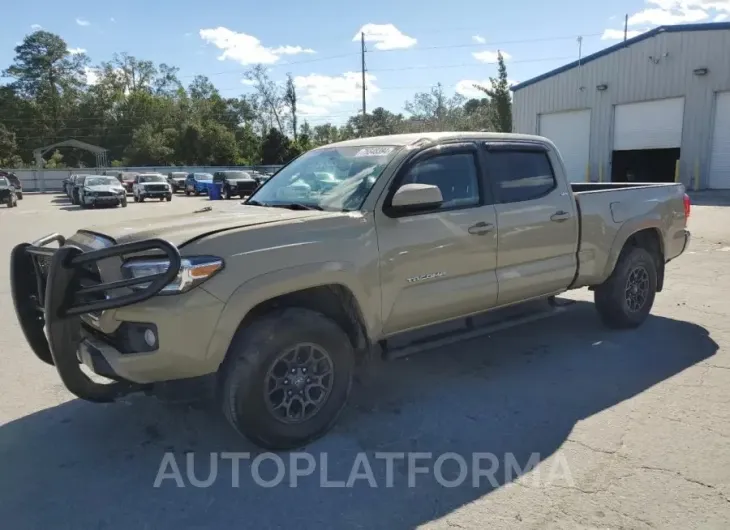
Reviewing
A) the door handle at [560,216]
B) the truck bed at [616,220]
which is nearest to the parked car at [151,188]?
the truck bed at [616,220]

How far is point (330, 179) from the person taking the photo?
172 inches

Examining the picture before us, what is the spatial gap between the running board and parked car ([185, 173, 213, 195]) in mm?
35542

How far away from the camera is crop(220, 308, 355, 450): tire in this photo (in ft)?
10.9

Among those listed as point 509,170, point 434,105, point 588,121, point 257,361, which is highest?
point 434,105

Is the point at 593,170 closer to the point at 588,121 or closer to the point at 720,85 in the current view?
the point at 588,121

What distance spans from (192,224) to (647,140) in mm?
26239

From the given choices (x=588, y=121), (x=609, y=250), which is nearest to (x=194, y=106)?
(x=588, y=121)

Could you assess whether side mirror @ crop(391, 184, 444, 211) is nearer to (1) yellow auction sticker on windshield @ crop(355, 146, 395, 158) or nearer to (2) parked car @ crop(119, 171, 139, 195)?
(1) yellow auction sticker on windshield @ crop(355, 146, 395, 158)

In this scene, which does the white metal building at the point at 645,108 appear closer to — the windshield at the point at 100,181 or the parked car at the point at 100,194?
the parked car at the point at 100,194

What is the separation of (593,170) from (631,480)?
2687cm

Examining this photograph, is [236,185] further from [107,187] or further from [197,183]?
[197,183]

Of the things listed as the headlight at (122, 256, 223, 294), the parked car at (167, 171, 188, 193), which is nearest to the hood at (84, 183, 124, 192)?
the parked car at (167, 171, 188, 193)

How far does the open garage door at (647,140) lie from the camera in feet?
81.1

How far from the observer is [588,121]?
27797mm
